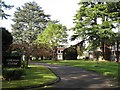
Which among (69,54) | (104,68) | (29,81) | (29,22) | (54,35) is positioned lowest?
(29,81)

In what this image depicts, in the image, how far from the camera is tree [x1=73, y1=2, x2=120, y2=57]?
50219mm

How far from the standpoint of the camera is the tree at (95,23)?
1977 inches

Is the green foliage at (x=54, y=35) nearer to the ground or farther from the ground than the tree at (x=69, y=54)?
farther from the ground

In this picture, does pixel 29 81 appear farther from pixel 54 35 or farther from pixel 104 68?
pixel 54 35

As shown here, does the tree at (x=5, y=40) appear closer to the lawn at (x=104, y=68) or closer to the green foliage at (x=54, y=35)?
the lawn at (x=104, y=68)

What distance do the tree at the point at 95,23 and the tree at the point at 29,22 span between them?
95.6ft

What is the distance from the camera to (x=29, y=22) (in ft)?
274

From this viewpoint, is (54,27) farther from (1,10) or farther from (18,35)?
(1,10)

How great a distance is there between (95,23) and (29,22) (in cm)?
3398

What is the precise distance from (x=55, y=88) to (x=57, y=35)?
47493mm

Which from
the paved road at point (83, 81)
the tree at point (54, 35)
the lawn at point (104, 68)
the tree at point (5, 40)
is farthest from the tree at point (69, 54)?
the paved road at point (83, 81)

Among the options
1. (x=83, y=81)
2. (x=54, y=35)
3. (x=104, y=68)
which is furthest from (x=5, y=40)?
(x=54, y=35)

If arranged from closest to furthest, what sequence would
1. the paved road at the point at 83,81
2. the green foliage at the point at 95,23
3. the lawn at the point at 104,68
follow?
1. the paved road at the point at 83,81
2. the lawn at the point at 104,68
3. the green foliage at the point at 95,23

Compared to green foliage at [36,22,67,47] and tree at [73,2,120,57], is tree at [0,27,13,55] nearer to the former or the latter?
tree at [73,2,120,57]
